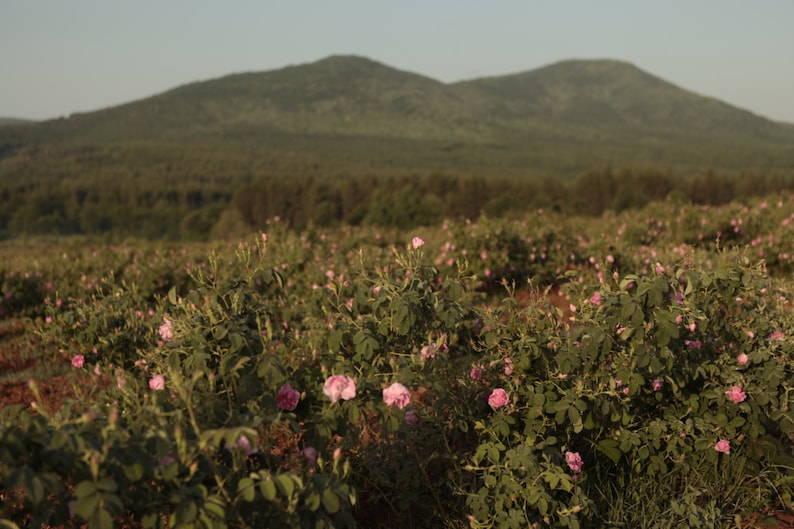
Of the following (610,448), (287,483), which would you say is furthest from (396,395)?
(610,448)

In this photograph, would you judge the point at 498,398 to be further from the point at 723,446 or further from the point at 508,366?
the point at 723,446

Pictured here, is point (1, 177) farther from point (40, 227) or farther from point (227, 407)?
point (227, 407)

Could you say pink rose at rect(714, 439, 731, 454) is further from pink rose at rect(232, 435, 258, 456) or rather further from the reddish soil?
pink rose at rect(232, 435, 258, 456)

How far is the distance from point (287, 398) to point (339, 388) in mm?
221

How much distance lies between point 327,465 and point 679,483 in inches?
75.5

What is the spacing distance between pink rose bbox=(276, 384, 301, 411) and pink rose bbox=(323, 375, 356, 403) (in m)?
0.16

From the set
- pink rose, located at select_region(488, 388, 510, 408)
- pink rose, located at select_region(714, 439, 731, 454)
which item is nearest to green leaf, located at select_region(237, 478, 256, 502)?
pink rose, located at select_region(488, 388, 510, 408)

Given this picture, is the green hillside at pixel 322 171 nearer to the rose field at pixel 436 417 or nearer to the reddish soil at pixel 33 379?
the reddish soil at pixel 33 379

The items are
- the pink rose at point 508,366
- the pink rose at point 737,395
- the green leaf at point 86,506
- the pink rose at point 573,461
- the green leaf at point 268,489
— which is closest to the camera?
the green leaf at point 86,506

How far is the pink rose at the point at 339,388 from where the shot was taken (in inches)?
81.7

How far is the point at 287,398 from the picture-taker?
2.17 metres

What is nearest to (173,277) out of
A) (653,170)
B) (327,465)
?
(327,465)

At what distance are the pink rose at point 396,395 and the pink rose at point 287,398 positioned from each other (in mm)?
331

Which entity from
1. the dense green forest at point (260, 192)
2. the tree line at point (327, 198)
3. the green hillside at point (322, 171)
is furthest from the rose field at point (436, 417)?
the green hillside at point (322, 171)
